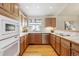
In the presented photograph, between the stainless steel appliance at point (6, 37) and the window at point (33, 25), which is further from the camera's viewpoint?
the window at point (33, 25)

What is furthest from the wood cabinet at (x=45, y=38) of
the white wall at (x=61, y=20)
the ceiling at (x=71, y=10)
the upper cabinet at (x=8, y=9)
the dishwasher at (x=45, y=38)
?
the upper cabinet at (x=8, y=9)

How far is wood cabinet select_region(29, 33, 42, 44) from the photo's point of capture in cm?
742

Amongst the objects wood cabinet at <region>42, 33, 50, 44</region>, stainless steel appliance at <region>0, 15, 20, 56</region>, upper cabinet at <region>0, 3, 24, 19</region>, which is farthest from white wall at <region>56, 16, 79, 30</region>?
stainless steel appliance at <region>0, 15, 20, 56</region>

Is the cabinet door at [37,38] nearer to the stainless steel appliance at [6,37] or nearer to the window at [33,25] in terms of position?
the window at [33,25]

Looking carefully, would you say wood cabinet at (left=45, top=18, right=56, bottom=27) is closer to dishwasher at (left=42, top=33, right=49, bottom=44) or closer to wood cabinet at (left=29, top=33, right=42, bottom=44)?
dishwasher at (left=42, top=33, right=49, bottom=44)

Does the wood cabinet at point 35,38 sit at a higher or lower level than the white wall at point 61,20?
lower

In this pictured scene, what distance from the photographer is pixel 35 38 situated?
7.46 metres

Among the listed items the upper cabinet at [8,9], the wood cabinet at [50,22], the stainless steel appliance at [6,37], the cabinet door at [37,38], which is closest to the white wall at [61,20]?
the wood cabinet at [50,22]

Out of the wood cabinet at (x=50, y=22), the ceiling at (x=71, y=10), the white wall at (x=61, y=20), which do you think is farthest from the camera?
the white wall at (x=61, y=20)

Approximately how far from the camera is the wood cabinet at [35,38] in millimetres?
7425

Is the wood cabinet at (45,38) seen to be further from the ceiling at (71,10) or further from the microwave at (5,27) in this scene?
the microwave at (5,27)

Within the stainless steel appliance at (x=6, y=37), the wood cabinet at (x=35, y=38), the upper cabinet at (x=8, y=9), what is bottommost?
the wood cabinet at (x=35, y=38)

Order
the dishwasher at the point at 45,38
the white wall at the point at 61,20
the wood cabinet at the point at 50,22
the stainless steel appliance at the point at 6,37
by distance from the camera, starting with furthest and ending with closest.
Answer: the white wall at the point at 61,20
the wood cabinet at the point at 50,22
the dishwasher at the point at 45,38
the stainless steel appliance at the point at 6,37

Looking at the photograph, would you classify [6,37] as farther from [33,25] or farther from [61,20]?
[61,20]
